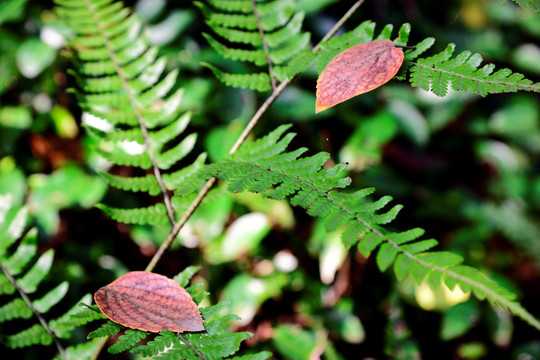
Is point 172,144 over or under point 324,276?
over

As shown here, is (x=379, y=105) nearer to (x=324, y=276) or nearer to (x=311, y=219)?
(x=311, y=219)

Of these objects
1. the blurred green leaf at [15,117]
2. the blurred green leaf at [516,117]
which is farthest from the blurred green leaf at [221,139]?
the blurred green leaf at [516,117]

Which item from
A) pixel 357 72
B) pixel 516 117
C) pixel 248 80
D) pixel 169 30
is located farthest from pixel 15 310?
pixel 516 117

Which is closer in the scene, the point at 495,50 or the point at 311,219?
the point at 311,219

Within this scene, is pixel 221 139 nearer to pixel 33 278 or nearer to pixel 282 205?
pixel 282 205

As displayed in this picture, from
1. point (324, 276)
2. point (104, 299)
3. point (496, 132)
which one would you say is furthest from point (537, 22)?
point (104, 299)

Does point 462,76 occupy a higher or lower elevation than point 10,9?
lower
